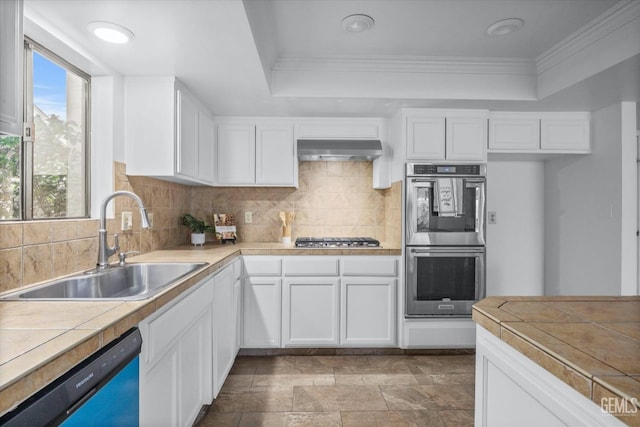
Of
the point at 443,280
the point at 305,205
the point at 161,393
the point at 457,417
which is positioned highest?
the point at 305,205

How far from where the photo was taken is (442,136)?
2.88 m

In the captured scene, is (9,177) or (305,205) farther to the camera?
(305,205)

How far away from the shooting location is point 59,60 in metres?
1.86

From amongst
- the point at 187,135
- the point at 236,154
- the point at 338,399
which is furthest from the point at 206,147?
the point at 338,399

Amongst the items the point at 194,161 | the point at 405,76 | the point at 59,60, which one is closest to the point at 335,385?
the point at 194,161

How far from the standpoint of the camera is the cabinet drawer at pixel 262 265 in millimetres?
2848

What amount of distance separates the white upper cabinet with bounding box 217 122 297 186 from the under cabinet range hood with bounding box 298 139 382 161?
0.63ft

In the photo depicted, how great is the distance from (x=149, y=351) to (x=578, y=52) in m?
3.01

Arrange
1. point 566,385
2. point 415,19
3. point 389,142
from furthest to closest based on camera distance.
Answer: point 389,142, point 415,19, point 566,385

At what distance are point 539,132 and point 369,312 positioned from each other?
2141 mm

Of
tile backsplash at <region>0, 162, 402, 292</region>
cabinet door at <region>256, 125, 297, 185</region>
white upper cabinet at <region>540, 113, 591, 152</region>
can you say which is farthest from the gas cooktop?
white upper cabinet at <region>540, 113, 591, 152</region>

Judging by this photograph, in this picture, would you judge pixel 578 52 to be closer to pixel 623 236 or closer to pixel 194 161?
pixel 623 236

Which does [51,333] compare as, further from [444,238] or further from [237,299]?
[444,238]

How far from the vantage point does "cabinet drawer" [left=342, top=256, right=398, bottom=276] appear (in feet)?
9.46
